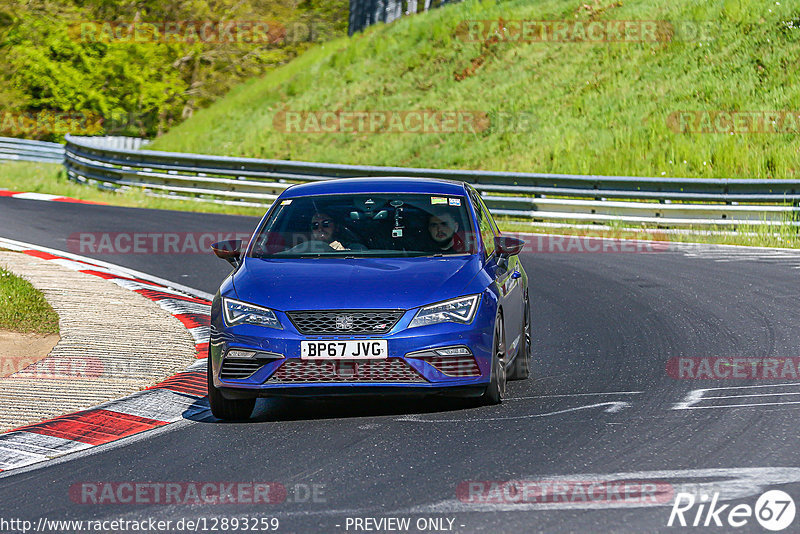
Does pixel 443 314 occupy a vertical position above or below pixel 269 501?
above

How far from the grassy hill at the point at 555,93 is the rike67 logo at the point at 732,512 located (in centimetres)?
2088

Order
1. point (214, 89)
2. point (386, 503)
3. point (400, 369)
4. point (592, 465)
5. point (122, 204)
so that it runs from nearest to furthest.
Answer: point (386, 503), point (592, 465), point (400, 369), point (122, 204), point (214, 89)

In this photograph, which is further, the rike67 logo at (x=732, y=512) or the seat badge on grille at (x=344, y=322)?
the seat badge on grille at (x=344, y=322)

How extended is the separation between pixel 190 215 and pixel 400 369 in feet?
54.0

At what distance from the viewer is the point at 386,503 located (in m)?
5.35

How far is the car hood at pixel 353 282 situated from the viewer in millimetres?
7137

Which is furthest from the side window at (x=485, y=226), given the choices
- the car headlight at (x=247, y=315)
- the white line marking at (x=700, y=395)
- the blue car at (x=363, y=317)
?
the car headlight at (x=247, y=315)

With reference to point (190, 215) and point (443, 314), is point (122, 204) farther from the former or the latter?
point (443, 314)

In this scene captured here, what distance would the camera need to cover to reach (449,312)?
7.23 m

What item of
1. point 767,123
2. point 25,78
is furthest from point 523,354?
point 25,78

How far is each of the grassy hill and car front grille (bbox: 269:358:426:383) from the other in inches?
774

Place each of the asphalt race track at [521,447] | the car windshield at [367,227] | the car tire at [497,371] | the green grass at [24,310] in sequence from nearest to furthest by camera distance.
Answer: the asphalt race track at [521,447] → the car tire at [497,371] → the car windshield at [367,227] → the green grass at [24,310]

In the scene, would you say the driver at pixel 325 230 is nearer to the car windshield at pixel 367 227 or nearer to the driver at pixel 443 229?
the car windshield at pixel 367 227

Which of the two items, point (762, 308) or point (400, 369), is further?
point (762, 308)
